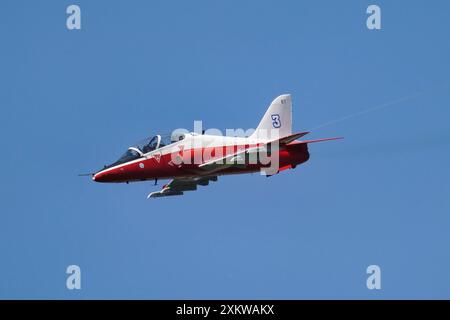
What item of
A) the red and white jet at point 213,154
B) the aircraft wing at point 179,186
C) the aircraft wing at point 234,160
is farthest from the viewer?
the aircraft wing at point 179,186

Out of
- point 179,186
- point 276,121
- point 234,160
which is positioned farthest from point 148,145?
point 276,121

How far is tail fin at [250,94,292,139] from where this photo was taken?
260 ft

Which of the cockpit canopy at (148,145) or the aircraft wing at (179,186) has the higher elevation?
the cockpit canopy at (148,145)

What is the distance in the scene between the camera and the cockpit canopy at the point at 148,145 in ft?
258

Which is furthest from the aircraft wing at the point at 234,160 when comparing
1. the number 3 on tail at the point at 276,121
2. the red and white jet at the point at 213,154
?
the number 3 on tail at the point at 276,121

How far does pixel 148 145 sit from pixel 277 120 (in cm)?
827

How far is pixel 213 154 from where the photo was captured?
255ft

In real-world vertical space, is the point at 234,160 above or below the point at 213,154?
below

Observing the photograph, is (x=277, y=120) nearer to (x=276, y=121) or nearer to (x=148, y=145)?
(x=276, y=121)

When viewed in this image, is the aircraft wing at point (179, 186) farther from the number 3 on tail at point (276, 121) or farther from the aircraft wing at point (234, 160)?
the number 3 on tail at point (276, 121)

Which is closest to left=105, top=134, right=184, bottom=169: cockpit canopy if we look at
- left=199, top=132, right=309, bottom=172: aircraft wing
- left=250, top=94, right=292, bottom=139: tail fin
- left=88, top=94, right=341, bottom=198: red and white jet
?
left=88, top=94, right=341, bottom=198: red and white jet

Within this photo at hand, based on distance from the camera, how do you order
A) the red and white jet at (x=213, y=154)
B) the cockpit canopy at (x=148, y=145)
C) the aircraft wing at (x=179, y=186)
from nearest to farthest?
the red and white jet at (x=213, y=154), the cockpit canopy at (x=148, y=145), the aircraft wing at (x=179, y=186)

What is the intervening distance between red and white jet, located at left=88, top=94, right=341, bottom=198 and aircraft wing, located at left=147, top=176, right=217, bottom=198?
381mm
